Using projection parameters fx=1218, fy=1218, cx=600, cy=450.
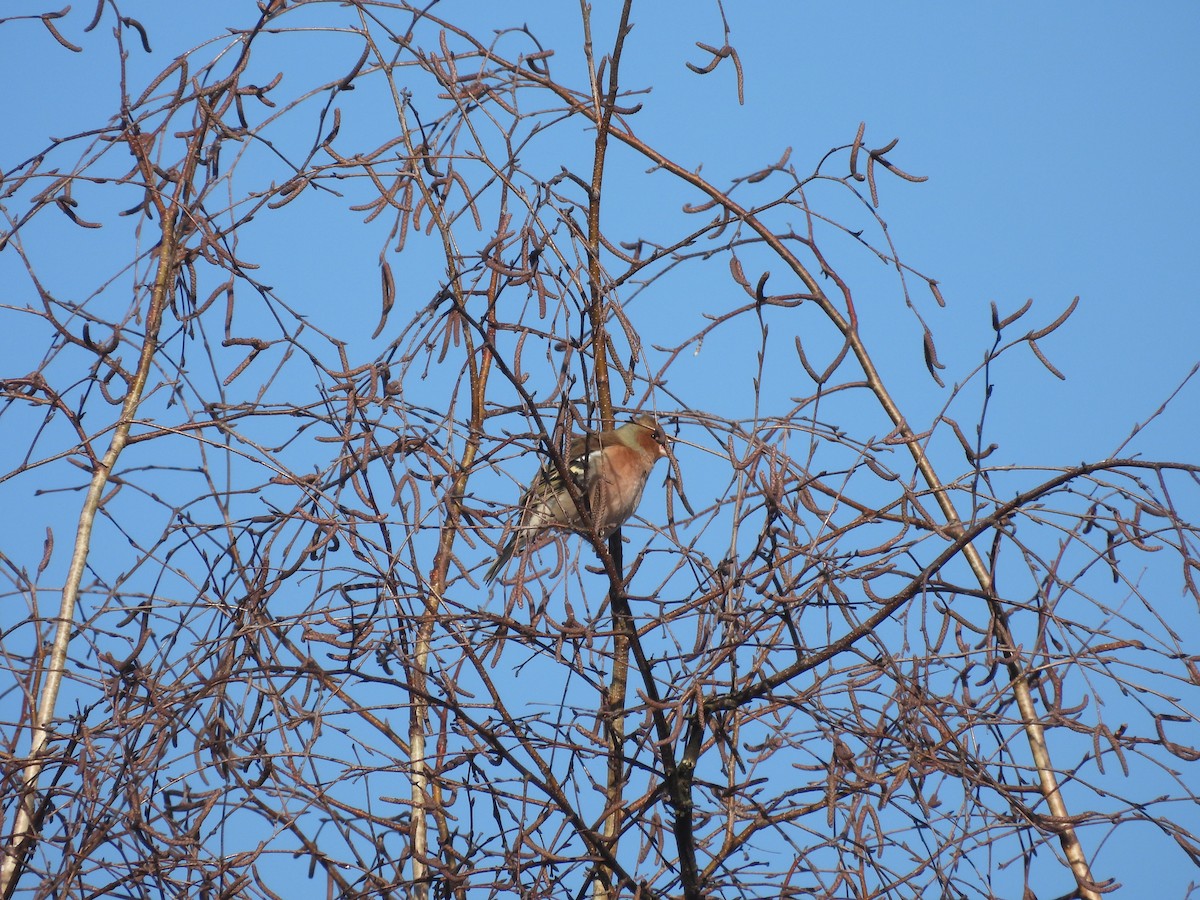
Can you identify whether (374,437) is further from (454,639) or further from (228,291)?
(228,291)

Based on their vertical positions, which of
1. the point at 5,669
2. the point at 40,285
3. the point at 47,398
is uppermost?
the point at 40,285

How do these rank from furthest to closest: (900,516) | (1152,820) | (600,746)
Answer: (600,746)
(900,516)
(1152,820)

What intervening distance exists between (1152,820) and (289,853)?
207 centimetres

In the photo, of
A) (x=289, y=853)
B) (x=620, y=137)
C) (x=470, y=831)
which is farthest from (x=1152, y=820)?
(x=620, y=137)

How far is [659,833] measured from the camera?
3256mm

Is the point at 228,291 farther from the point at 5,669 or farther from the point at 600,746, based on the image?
the point at 600,746

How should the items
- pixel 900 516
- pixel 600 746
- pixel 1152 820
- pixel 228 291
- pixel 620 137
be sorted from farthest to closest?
pixel 620 137 < pixel 228 291 < pixel 600 746 < pixel 900 516 < pixel 1152 820

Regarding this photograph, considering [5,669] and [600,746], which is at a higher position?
[5,669]

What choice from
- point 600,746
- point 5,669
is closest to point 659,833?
point 600,746

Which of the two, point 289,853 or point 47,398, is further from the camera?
point 47,398

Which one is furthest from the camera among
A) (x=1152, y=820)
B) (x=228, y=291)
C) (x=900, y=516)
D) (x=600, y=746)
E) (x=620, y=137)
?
(x=620, y=137)

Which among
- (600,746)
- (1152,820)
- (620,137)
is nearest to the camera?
(1152,820)

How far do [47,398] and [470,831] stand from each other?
184 cm

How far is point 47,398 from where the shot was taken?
3707mm
